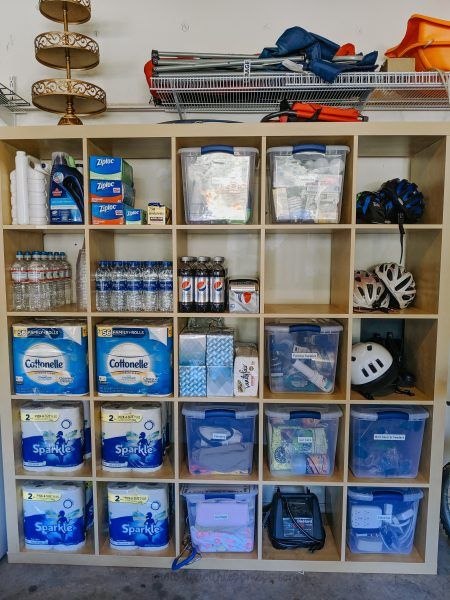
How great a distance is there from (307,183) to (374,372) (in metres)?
0.91

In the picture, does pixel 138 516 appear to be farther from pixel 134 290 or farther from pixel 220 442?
pixel 134 290

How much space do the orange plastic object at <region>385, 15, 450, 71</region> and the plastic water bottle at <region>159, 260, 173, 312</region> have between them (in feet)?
4.83

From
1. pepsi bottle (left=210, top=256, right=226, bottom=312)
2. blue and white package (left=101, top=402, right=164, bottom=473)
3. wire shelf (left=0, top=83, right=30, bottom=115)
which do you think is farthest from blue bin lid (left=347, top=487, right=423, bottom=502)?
wire shelf (left=0, top=83, right=30, bottom=115)

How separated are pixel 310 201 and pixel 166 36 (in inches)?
48.2

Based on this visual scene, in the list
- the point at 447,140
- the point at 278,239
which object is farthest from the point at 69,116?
the point at 447,140

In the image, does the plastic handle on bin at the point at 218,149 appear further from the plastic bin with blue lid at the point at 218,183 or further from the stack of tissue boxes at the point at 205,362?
the stack of tissue boxes at the point at 205,362

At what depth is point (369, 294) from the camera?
1.87 m

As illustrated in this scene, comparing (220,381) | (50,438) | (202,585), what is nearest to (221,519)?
(202,585)

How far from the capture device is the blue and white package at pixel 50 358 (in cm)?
187

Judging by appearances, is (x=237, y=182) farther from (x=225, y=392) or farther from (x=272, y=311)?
(x=225, y=392)

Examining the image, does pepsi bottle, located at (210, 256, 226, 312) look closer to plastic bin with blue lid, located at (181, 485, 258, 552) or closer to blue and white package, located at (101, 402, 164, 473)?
blue and white package, located at (101, 402, 164, 473)

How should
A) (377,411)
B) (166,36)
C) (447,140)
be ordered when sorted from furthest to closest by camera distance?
(166,36)
(377,411)
(447,140)

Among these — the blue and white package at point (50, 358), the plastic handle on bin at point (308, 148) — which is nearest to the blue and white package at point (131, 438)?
the blue and white package at point (50, 358)

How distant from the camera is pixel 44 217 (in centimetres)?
186
